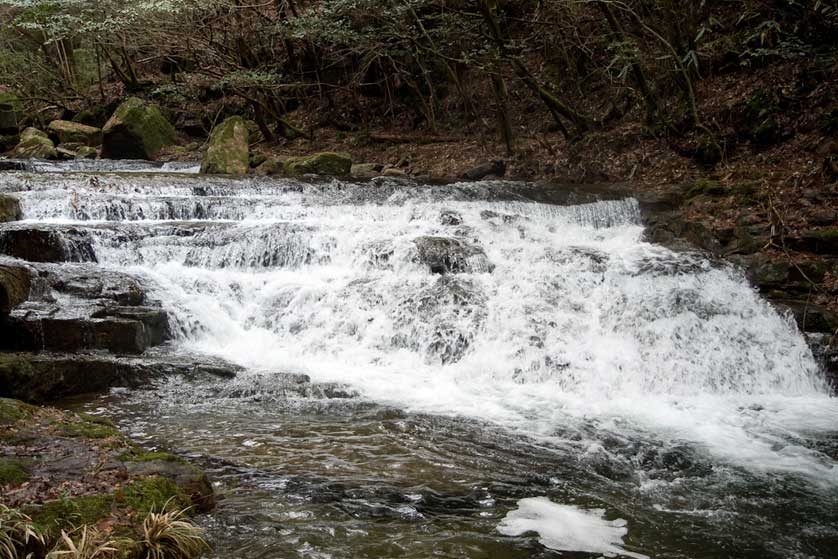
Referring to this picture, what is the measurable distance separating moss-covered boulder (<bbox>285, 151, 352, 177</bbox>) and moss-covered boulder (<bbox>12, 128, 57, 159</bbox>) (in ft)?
22.4

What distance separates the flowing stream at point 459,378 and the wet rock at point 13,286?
1480mm

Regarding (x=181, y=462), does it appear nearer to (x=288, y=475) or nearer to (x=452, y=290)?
(x=288, y=475)

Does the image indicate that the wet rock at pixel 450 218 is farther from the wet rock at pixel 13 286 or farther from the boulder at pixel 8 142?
the boulder at pixel 8 142

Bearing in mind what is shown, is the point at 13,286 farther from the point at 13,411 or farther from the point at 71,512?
the point at 71,512

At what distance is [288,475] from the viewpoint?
504 cm

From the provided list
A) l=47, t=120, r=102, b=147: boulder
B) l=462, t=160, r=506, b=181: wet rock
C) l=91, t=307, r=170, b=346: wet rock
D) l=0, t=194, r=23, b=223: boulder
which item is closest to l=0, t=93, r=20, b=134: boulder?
l=47, t=120, r=102, b=147: boulder

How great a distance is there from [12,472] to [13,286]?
4358 mm

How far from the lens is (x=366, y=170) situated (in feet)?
55.0

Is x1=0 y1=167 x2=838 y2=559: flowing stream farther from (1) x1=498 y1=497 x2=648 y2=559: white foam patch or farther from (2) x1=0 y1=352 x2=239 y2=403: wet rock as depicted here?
(2) x1=0 y1=352 x2=239 y2=403: wet rock

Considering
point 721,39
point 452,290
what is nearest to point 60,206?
point 452,290

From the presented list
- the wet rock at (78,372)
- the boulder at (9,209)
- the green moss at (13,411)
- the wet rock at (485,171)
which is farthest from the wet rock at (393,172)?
the green moss at (13,411)

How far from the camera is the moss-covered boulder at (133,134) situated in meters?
18.6

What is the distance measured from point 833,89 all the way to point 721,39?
7.28ft

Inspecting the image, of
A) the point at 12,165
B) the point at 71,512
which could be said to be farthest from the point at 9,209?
the point at 71,512
